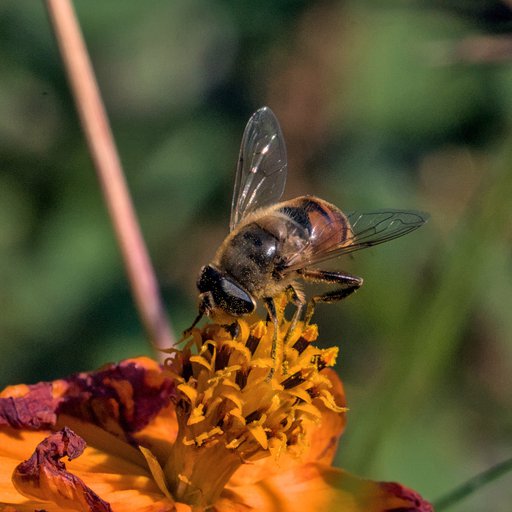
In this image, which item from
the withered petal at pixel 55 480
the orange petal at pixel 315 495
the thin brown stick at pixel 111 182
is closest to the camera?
the withered petal at pixel 55 480

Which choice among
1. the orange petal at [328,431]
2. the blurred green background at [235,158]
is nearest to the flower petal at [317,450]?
the orange petal at [328,431]

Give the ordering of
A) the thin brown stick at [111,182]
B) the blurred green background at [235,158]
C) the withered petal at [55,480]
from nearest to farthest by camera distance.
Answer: the withered petal at [55,480]
the thin brown stick at [111,182]
the blurred green background at [235,158]

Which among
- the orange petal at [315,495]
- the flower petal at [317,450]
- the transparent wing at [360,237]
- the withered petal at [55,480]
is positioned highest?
the transparent wing at [360,237]

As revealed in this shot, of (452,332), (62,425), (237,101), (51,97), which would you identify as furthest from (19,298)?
(452,332)

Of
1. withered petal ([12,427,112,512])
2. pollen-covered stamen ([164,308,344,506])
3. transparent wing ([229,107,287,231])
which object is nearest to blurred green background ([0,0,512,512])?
transparent wing ([229,107,287,231])

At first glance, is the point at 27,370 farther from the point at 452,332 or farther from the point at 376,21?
the point at 452,332

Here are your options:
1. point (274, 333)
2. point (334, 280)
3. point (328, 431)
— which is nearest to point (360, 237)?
point (334, 280)

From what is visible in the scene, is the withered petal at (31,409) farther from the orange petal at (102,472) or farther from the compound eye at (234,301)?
the compound eye at (234,301)
